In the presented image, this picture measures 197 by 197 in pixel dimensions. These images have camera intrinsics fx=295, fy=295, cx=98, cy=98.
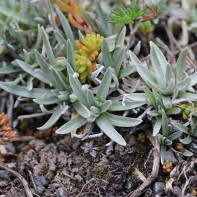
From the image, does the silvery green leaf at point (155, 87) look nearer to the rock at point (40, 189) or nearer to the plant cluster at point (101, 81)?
the plant cluster at point (101, 81)

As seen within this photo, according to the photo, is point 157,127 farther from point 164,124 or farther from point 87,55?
point 87,55

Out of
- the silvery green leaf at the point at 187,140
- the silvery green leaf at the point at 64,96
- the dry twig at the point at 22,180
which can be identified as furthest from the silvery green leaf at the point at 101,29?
the dry twig at the point at 22,180

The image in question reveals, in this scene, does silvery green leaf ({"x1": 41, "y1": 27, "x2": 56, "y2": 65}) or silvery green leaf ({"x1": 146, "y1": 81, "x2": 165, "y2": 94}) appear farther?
silvery green leaf ({"x1": 41, "y1": 27, "x2": 56, "y2": 65})

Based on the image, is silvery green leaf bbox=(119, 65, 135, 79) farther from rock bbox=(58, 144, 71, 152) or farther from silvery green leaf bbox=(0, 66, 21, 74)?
silvery green leaf bbox=(0, 66, 21, 74)

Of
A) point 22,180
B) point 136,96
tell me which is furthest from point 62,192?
point 136,96

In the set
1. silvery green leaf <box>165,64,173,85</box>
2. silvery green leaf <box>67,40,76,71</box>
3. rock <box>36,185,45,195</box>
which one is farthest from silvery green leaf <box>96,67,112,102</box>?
rock <box>36,185,45,195</box>

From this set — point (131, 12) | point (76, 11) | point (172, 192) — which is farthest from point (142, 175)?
point (76, 11)
